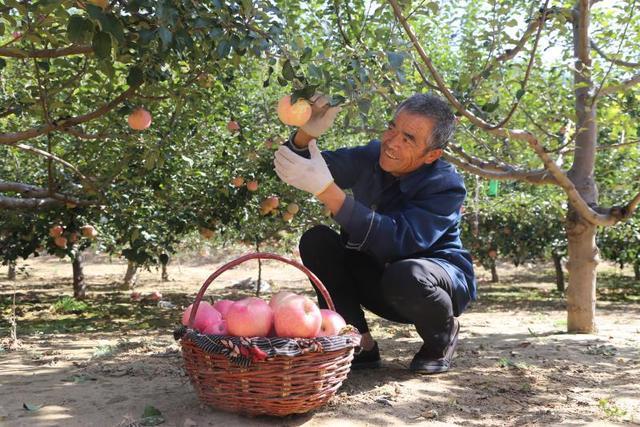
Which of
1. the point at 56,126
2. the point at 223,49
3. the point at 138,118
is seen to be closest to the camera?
the point at 223,49

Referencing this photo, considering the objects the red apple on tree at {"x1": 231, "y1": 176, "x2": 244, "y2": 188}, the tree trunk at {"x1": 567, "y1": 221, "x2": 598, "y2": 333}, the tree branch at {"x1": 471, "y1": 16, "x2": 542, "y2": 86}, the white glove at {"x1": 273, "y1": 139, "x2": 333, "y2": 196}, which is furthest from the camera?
the red apple on tree at {"x1": 231, "y1": 176, "x2": 244, "y2": 188}

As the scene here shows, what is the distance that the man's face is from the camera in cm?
250

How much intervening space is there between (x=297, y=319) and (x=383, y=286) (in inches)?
22.4

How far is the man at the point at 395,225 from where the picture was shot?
2244 millimetres

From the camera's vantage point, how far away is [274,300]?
6.87ft

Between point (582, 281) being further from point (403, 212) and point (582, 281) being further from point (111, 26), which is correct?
point (111, 26)

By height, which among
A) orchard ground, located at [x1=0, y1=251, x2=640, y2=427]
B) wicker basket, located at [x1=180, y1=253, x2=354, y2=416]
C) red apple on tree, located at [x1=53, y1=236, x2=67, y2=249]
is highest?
red apple on tree, located at [x1=53, y1=236, x2=67, y2=249]

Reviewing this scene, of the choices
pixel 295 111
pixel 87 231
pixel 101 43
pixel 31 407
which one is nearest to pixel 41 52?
pixel 101 43

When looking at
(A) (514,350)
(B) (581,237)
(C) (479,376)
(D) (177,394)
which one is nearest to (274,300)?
(D) (177,394)

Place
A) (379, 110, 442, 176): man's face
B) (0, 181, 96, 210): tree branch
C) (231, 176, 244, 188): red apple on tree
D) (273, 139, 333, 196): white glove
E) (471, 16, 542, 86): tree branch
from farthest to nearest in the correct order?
(231, 176, 244, 188): red apple on tree
(0, 181, 96, 210): tree branch
(471, 16, 542, 86): tree branch
(379, 110, 442, 176): man's face
(273, 139, 333, 196): white glove

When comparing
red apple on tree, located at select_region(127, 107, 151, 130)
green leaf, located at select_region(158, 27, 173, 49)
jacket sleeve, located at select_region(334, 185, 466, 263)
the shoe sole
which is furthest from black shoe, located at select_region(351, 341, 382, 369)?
red apple on tree, located at select_region(127, 107, 151, 130)

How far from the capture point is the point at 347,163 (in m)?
2.66

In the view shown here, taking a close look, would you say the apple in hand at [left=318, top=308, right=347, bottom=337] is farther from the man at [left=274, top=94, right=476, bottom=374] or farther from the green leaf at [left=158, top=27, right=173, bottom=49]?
the green leaf at [left=158, top=27, right=173, bottom=49]

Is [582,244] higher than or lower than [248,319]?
higher
